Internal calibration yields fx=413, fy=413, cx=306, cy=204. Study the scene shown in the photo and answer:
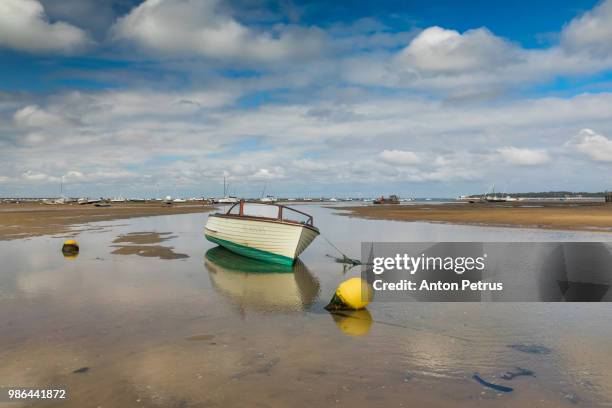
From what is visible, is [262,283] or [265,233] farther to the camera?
[265,233]

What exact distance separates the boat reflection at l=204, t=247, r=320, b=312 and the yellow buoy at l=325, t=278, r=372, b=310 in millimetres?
1188

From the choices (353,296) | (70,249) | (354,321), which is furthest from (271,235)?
(70,249)

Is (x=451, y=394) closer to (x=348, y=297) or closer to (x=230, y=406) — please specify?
(x=230, y=406)

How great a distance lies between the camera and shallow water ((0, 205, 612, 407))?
6.18 m

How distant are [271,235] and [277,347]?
33.8ft

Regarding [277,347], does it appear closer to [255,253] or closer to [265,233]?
[265,233]

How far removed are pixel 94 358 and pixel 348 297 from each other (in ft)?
19.0

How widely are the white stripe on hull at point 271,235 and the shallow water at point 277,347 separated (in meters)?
3.67

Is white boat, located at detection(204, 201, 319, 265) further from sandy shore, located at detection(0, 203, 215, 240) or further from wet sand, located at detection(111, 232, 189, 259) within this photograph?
sandy shore, located at detection(0, 203, 215, 240)

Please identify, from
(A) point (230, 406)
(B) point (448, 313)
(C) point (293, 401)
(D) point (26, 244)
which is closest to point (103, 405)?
(A) point (230, 406)

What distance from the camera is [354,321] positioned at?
390 inches

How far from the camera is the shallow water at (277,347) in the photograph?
6176 mm

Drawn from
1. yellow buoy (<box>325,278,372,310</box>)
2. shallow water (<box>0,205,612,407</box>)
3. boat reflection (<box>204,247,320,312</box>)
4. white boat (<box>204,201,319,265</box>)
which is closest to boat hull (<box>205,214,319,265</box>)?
white boat (<box>204,201,319,265</box>)

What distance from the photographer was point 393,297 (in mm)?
12320
